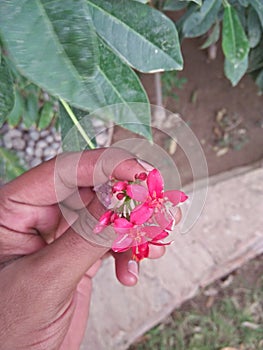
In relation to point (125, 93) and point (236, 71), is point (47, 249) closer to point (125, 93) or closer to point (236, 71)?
point (125, 93)

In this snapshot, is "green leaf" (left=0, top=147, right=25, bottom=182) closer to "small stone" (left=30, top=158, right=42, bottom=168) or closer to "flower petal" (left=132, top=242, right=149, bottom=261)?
"small stone" (left=30, top=158, right=42, bottom=168)

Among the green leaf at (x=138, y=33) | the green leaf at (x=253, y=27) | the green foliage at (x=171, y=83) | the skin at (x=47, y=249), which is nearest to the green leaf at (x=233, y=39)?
the green leaf at (x=253, y=27)

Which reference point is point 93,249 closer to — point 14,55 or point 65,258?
point 65,258

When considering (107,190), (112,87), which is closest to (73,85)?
(107,190)

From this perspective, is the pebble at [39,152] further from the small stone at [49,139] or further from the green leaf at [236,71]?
the green leaf at [236,71]

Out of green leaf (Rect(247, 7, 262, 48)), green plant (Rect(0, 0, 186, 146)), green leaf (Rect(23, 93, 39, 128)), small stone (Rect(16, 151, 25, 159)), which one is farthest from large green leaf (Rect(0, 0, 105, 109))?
small stone (Rect(16, 151, 25, 159))

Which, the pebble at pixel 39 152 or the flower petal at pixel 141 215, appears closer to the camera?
the flower petal at pixel 141 215

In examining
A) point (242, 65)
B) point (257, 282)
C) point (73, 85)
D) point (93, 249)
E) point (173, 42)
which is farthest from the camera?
point (257, 282)
